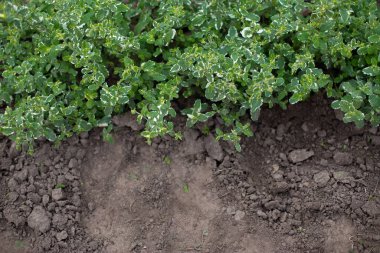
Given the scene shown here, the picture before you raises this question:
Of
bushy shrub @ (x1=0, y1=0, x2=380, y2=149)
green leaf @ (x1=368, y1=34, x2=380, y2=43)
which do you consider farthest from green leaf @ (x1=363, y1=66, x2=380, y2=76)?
green leaf @ (x1=368, y1=34, x2=380, y2=43)

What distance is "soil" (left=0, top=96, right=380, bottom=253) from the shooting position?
149 inches

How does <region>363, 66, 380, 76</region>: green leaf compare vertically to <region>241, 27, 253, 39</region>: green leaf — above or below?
below

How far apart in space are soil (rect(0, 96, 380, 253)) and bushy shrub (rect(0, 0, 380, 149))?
0.67ft

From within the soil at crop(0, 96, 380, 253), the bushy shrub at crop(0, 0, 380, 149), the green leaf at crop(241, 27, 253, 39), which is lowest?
the soil at crop(0, 96, 380, 253)

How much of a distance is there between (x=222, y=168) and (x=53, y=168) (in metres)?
1.21

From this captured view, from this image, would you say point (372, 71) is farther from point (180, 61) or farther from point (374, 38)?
point (180, 61)

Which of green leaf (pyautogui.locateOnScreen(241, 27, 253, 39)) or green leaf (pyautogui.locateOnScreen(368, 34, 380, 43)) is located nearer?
green leaf (pyautogui.locateOnScreen(368, 34, 380, 43))

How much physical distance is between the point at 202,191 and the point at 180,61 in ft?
3.02

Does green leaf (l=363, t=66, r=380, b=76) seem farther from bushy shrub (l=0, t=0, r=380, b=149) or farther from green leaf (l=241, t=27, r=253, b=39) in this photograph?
green leaf (l=241, t=27, r=253, b=39)

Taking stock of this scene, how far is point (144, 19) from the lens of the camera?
13.5 feet

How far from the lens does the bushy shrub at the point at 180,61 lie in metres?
3.79

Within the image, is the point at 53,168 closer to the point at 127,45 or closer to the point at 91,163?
the point at 91,163

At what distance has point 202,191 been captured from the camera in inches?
156

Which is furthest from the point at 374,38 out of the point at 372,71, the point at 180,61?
the point at 180,61
